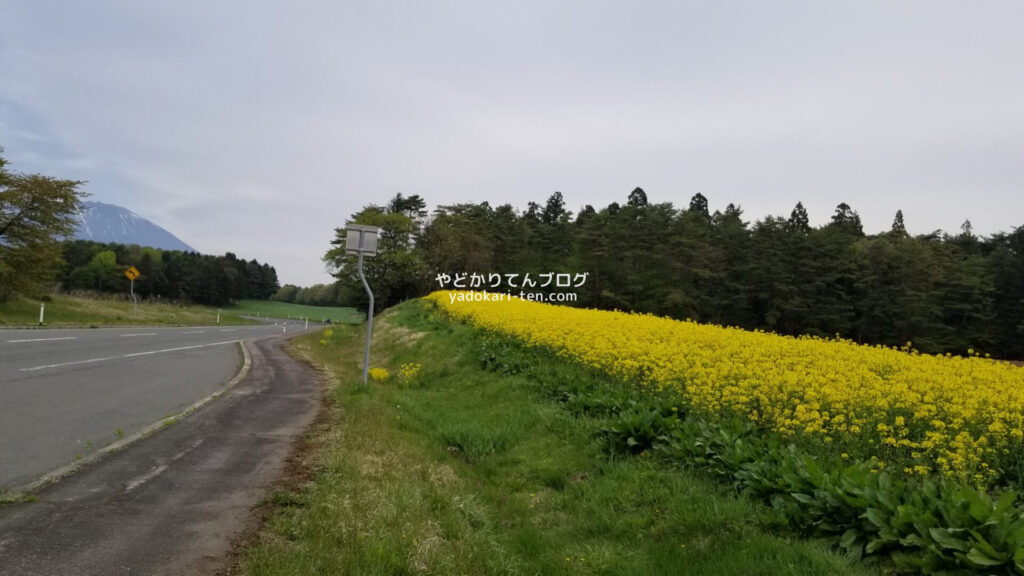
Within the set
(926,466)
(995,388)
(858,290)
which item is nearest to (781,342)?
(995,388)

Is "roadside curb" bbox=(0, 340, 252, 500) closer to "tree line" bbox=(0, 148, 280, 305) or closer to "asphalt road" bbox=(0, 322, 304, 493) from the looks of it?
"asphalt road" bbox=(0, 322, 304, 493)

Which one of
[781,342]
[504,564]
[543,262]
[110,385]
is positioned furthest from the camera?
[543,262]

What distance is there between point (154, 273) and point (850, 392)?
104m

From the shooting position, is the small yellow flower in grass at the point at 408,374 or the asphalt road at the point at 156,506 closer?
the asphalt road at the point at 156,506

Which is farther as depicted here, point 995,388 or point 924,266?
point 924,266

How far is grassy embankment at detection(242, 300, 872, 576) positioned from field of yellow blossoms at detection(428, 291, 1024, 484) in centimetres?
133

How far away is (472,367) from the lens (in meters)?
12.6

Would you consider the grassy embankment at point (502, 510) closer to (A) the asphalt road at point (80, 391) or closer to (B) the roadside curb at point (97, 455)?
(B) the roadside curb at point (97, 455)

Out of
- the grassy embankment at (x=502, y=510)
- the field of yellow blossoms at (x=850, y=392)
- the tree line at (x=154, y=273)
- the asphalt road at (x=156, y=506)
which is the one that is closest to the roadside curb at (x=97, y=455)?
the asphalt road at (x=156, y=506)

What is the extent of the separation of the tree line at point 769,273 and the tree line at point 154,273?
50.2 metres

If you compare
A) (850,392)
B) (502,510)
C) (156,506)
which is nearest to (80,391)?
(156,506)

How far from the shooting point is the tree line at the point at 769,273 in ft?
146

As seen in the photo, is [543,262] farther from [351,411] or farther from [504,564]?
[504,564]

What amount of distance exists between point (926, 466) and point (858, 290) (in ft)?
163
